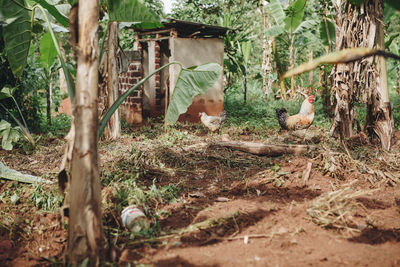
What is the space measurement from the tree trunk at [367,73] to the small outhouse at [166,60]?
3051mm

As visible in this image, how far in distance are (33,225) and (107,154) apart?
6.07 feet

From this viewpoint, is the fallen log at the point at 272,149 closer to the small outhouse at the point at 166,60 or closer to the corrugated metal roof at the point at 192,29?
the small outhouse at the point at 166,60

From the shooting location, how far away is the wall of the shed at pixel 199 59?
255 inches

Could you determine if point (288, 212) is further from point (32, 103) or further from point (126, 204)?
point (32, 103)

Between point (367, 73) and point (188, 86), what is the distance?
7.53 ft

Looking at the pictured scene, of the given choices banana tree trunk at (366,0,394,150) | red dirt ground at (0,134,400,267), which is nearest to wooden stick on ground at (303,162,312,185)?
red dirt ground at (0,134,400,267)

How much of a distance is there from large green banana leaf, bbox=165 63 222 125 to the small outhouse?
3121mm

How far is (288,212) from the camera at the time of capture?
2.34 metres

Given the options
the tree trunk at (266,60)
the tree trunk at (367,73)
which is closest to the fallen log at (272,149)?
the tree trunk at (367,73)

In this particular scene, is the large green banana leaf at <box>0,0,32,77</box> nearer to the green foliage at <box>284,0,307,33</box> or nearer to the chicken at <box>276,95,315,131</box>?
the chicken at <box>276,95,315,131</box>

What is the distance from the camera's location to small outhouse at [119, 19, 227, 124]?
6.54 metres

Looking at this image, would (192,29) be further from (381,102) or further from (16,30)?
(16,30)

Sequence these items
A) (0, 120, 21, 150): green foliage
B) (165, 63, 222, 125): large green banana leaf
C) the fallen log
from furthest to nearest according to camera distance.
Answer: (0, 120, 21, 150): green foliage < the fallen log < (165, 63, 222, 125): large green banana leaf

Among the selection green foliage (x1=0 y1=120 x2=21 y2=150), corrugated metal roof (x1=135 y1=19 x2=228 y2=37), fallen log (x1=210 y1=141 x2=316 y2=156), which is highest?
corrugated metal roof (x1=135 y1=19 x2=228 y2=37)
